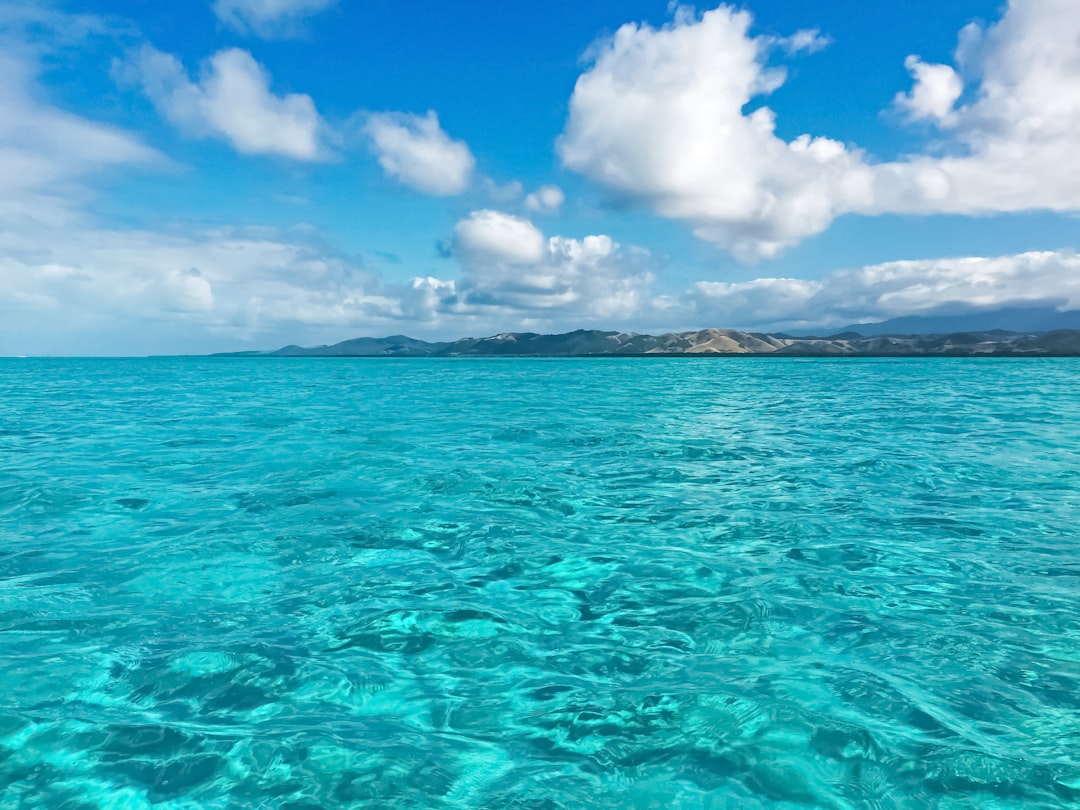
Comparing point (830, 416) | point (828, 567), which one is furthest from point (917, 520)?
point (830, 416)

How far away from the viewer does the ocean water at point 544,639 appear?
16.9 feet

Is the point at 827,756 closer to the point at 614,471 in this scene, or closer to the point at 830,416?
the point at 614,471

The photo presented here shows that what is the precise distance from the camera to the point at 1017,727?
221 inches

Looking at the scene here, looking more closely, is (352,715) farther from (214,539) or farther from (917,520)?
(917,520)

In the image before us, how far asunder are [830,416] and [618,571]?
26.9m

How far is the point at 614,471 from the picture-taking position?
1744 cm

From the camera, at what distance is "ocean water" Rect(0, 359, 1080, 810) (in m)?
5.14

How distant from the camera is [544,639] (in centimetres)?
761

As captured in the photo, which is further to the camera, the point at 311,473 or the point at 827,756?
the point at 311,473

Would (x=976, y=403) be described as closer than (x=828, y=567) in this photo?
No

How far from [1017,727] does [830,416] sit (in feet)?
95.6

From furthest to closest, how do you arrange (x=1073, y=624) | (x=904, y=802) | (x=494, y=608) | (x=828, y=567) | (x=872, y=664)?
(x=828, y=567), (x=494, y=608), (x=1073, y=624), (x=872, y=664), (x=904, y=802)

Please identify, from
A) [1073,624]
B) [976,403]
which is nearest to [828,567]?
[1073,624]

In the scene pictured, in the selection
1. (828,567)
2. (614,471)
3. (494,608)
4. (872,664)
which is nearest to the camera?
(872,664)
